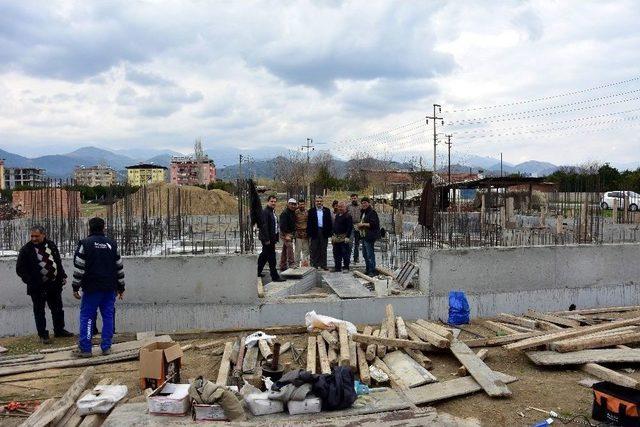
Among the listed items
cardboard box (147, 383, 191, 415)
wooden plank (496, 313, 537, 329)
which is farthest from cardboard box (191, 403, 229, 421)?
wooden plank (496, 313, 537, 329)

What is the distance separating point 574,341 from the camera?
6.81m

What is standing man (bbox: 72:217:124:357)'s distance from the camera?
263 inches

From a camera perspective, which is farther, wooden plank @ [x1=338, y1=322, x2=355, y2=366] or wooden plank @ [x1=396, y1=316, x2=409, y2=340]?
wooden plank @ [x1=396, y1=316, x2=409, y2=340]

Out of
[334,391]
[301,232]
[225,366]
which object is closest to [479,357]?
[334,391]

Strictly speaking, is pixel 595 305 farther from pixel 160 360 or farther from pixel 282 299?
pixel 160 360

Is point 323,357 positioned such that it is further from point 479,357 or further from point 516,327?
point 516,327

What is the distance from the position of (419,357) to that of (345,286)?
10.3 feet

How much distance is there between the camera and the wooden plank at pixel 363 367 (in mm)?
5918

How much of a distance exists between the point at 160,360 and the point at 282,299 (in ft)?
11.2

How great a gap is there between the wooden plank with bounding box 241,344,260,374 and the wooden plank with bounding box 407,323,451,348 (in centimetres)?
236

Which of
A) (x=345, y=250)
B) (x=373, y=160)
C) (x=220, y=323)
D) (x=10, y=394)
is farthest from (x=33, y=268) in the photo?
(x=373, y=160)

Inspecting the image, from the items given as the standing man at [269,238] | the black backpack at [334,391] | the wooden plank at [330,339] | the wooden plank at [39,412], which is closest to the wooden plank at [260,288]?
the standing man at [269,238]

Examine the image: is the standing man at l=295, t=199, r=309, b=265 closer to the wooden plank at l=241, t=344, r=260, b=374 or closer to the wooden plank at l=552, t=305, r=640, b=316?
the wooden plank at l=241, t=344, r=260, b=374

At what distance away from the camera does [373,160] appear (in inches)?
3007
